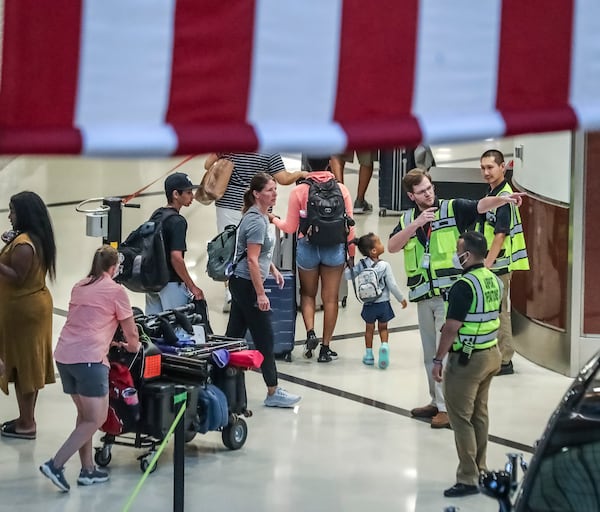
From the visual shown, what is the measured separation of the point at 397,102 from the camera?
2.00 meters

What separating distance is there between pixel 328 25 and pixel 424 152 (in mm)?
12008

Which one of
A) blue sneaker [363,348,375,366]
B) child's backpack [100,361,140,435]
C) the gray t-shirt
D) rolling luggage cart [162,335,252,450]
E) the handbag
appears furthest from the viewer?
the handbag

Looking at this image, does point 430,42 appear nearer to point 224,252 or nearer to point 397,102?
point 397,102

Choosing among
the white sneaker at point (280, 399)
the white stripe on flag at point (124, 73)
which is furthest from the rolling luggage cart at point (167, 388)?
the white stripe on flag at point (124, 73)

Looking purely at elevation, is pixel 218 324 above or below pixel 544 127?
below

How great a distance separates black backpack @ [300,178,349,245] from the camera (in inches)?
372

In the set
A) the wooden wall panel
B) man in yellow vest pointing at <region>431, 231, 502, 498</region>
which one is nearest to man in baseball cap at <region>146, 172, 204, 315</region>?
man in yellow vest pointing at <region>431, 231, 502, 498</region>

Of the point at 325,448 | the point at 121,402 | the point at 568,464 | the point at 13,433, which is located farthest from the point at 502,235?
the point at 568,464

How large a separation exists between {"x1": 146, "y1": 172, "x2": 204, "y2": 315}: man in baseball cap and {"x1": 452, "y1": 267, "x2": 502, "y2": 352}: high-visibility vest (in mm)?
2327

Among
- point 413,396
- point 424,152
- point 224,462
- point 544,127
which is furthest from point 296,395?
point 544,127

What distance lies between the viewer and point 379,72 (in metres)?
2.00

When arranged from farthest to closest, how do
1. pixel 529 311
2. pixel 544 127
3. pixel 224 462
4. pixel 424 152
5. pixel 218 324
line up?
pixel 424 152, pixel 218 324, pixel 529 311, pixel 224 462, pixel 544 127

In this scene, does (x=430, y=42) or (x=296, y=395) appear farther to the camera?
(x=296, y=395)

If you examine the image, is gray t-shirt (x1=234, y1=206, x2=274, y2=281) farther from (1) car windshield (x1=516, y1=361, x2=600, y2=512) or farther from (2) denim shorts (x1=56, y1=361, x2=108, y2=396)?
(1) car windshield (x1=516, y1=361, x2=600, y2=512)
